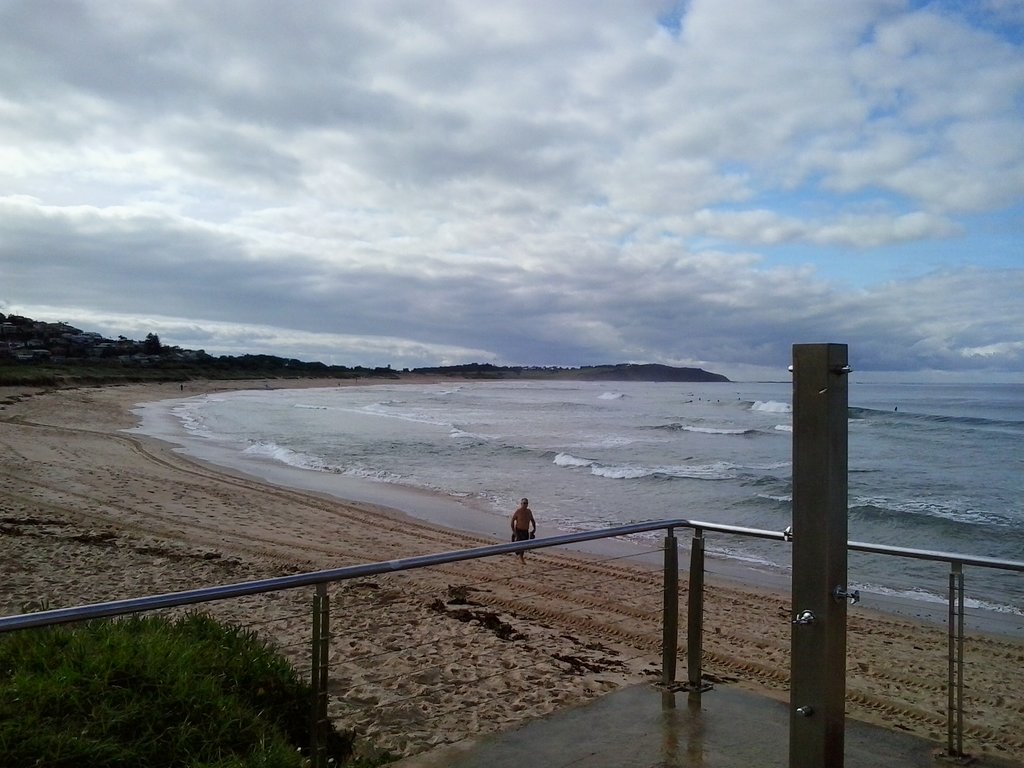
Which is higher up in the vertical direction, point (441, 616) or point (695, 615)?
point (695, 615)

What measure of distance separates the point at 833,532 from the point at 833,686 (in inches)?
21.3

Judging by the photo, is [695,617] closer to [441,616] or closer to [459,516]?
[441,616]

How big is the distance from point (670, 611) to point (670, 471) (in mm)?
20654

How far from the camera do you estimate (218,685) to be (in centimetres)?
408

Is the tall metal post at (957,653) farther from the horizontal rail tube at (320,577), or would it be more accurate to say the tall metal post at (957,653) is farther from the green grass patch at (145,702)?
the green grass patch at (145,702)

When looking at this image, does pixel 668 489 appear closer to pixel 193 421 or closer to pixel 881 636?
pixel 881 636

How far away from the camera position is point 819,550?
2.79 meters

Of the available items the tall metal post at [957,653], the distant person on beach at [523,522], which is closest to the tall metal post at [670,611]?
the tall metal post at [957,653]

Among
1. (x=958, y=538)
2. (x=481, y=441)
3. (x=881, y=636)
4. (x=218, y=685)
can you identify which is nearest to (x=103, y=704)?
(x=218, y=685)

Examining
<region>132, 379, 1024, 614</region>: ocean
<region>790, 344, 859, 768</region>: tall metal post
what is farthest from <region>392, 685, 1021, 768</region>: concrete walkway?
<region>132, 379, 1024, 614</region>: ocean

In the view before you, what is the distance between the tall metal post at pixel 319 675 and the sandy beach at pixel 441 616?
15.6 inches

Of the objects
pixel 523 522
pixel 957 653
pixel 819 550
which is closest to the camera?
pixel 819 550

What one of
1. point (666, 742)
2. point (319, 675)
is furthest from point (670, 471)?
point (319, 675)

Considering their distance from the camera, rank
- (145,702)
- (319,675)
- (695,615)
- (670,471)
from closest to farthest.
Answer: (319,675) → (145,702) → (695,615) → (670,471)
